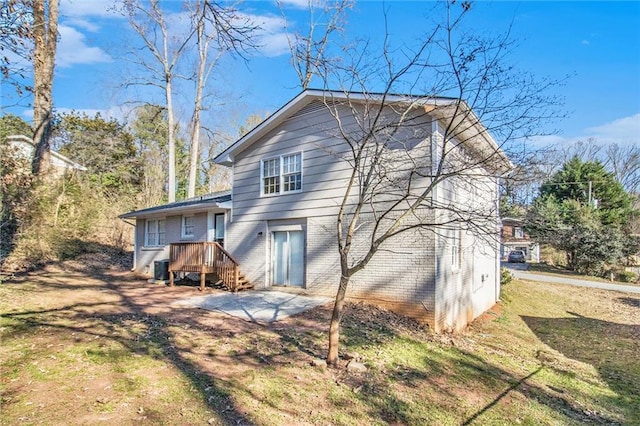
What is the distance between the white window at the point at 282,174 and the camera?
11.3 m

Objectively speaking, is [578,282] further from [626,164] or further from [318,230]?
[626,164]

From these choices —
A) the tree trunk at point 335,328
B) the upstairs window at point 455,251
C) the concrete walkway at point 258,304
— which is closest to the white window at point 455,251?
the upstairs window at point 455,251

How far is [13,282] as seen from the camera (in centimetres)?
1084

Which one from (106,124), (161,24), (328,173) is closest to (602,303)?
(328,173)

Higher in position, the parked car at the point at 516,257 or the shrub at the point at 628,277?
the parked car at the point at 516,257

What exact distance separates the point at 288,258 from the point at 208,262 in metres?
2.85

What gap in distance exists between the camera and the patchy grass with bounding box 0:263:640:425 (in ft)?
13.5

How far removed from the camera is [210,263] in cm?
1234

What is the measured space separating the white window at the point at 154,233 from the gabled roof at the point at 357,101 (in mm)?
4800

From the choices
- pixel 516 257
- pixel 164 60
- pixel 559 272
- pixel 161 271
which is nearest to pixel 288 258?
pixel 161 271

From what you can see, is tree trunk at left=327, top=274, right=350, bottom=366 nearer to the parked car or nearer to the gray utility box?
the gray utility box

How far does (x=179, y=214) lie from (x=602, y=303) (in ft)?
59.3

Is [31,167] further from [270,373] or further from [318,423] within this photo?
[318,423]

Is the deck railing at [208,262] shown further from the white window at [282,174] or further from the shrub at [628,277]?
the shrub at [628,277]
